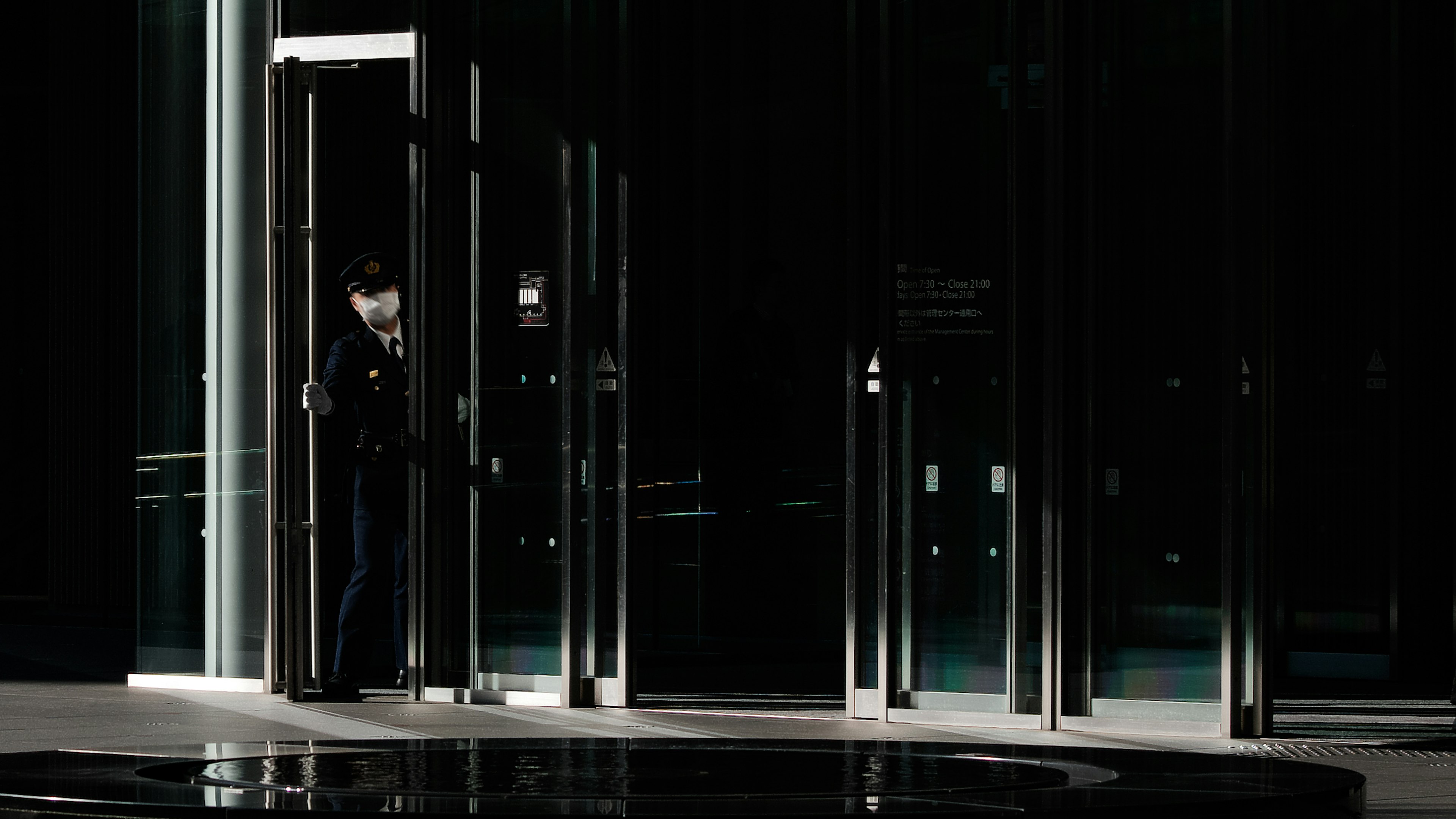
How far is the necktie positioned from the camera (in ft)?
28.5

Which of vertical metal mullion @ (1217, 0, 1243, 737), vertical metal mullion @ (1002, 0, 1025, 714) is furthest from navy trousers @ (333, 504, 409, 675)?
vertical metal mullion @ (1217, 0, 1243, 737)

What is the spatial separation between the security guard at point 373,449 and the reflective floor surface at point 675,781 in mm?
3866

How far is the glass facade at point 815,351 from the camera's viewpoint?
293 inches

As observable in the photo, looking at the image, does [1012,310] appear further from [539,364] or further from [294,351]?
[294,351]

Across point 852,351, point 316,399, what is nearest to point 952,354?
point 852,351

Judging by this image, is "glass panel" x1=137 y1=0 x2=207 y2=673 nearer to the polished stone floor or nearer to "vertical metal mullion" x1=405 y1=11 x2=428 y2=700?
the polished stone floor

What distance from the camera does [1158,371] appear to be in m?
7.43

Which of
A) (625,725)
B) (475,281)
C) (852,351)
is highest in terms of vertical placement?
(475,281)

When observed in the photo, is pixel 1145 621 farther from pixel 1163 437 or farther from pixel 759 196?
pixel 759 196

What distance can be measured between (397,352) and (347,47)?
49.0 inches

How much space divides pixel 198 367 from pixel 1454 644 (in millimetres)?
5437

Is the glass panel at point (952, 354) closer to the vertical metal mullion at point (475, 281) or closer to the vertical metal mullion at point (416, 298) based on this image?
the vertical metal mullion at point (475, 281)

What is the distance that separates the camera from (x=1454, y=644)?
358 inches

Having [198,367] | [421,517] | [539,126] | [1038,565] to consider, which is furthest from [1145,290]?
[198,367]
